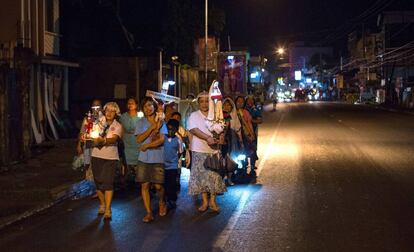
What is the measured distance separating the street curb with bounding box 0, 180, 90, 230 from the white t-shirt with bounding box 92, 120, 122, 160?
5.08 ft

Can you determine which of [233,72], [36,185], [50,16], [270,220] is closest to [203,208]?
[270,220]

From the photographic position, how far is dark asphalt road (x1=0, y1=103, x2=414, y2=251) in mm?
7047

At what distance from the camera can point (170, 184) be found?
9.13 m

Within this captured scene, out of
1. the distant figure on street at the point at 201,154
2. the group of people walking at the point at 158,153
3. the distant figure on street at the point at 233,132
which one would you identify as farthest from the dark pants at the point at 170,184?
the distant figure on street at the point at 233,132

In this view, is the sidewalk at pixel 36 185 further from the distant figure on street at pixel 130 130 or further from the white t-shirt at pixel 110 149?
the white t-shirt at pixel 110 149

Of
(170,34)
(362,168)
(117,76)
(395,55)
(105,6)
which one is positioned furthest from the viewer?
(395,55)

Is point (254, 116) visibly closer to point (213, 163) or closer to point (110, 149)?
point (213, 163)

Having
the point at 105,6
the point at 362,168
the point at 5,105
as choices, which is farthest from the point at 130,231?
the point at 105,6

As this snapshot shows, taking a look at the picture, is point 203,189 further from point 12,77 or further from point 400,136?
point 400,136

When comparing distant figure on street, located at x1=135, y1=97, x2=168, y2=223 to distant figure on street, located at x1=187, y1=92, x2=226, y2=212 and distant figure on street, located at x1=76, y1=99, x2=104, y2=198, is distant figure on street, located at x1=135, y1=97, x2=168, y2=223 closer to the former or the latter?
distant figure on street, located at x1=187, y1=92, x2=226, y2=212

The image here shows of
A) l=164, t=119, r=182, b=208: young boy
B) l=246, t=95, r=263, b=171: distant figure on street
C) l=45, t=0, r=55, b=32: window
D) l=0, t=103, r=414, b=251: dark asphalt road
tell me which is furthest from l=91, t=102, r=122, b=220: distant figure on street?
l=45, t=0, r=55, b=32: window

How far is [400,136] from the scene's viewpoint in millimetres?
22734

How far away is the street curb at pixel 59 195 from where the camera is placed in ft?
28.7

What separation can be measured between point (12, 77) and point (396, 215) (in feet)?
28.7
